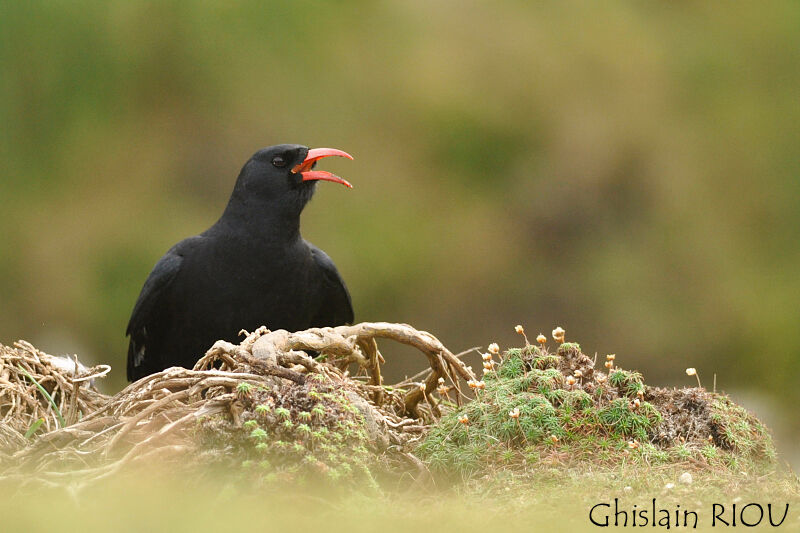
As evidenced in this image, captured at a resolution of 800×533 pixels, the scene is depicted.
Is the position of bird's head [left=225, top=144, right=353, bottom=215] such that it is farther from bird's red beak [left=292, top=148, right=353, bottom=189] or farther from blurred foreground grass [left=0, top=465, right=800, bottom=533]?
blurred foreground grass [left=0, top=465, right=800, bottom=533]

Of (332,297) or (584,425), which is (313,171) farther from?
(584,425)

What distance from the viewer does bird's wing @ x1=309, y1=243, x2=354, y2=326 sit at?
562cm

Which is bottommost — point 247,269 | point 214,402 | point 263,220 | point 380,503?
point 380,503

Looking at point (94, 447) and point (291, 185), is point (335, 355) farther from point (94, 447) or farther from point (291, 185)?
point (291, 185)

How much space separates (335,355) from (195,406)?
66cm

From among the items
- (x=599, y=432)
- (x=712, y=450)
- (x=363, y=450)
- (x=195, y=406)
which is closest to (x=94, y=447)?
(x=195, y=406)

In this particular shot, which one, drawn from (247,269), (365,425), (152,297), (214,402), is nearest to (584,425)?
(365,425)

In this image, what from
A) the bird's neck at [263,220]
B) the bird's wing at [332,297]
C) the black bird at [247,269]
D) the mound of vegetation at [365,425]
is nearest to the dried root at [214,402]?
the mound of vegetation at [365,425]

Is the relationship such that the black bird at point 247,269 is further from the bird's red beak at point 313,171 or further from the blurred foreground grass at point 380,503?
the blurred foreground grass at point 380,503

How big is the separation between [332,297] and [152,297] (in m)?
0.97

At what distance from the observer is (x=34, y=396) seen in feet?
14.4

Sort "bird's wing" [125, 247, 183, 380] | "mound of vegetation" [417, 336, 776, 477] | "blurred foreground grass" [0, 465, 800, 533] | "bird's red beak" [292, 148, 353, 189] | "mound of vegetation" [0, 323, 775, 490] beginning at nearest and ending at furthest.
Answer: "blurred foreground grass" [0, 465, 800, 533] < "mound of vegetation" [0, 323, 775, 490] < "mound of vegetation" [417, 336, 776, 477] < "bird's red beak" [292, 148, 353, 189] < "bird's wing" [125, 247, 183, 380]

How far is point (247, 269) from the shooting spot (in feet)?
16.6

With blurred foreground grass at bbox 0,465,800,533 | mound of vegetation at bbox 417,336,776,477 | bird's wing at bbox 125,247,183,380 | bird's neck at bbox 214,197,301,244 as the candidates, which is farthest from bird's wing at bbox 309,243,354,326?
blurred foreground grass at bbox 0,465,800,533
